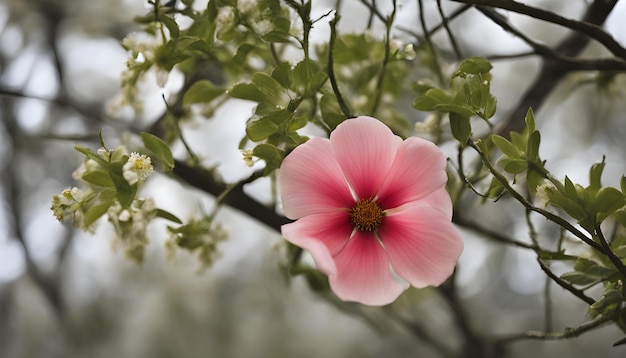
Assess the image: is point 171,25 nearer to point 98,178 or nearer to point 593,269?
point 98,178

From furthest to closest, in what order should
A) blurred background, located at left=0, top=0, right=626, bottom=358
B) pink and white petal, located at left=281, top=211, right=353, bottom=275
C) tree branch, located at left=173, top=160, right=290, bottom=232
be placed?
blurred background, located at left=0, top=0, right=626, bottom=358 → tree branch, located at left=173, top=160, right=290, bottom=232 → pink and white petal, located at left=281, top=211, right=353, bottom=275

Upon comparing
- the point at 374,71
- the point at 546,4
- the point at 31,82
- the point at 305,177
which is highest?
the point at 546,4

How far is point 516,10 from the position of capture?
211 mm

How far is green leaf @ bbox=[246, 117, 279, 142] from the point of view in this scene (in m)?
0.21

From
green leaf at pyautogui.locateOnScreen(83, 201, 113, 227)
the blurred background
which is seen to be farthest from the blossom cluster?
the blurred background

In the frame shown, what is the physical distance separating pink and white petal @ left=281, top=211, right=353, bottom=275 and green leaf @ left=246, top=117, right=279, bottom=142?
3cm

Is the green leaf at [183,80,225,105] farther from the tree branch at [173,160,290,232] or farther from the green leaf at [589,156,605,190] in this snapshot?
the green leaf at [589,156,605,190]

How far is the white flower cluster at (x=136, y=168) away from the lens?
0.20 metres

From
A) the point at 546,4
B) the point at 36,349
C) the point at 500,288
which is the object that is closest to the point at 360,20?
the point at 546,4

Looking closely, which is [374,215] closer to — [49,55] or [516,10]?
[516,10]

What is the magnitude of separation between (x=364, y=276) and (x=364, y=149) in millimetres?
39

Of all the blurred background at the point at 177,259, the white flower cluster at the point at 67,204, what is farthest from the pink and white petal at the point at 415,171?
the blurred background at the point at 177,259

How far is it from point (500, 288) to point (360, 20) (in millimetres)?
295

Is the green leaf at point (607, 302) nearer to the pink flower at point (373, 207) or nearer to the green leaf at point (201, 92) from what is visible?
the pink flower at point (373, 207)
